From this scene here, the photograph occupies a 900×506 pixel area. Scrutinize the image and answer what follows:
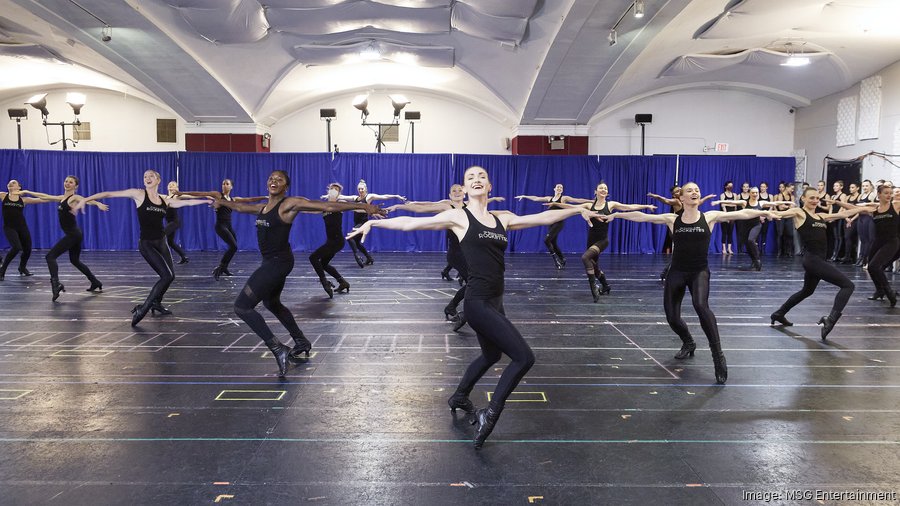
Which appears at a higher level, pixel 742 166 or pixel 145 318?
pixel 742 166

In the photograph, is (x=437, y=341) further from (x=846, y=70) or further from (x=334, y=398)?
(x=846, y=70)

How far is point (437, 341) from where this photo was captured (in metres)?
6.30

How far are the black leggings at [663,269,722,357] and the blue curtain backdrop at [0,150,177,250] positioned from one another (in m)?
16.7

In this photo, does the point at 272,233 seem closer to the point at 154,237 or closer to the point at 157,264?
the point at 157,264

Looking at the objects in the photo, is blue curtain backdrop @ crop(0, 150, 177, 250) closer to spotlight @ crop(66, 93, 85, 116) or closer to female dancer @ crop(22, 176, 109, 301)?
spotlight @ crop(66, 93, 85, 116)

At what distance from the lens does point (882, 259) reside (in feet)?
27.3

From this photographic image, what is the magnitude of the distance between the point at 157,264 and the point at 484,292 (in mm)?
5090

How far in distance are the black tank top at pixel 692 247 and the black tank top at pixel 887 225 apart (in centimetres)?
486

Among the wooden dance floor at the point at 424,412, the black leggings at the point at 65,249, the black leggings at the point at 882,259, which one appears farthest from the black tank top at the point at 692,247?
the black leggings at the point at 65,249

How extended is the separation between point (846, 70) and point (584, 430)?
1614 centimetres

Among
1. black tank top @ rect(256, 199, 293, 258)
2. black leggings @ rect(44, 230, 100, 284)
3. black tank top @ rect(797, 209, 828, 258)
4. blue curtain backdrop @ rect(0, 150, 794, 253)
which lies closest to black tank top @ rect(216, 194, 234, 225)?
black leggings @ rect(44, 230, 100, 284)

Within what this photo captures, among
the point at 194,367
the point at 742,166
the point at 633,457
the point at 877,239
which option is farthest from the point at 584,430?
the point at 742,166

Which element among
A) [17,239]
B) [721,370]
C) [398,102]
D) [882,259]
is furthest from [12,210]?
[882,259]

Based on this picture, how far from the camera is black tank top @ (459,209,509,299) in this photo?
12.1ft
